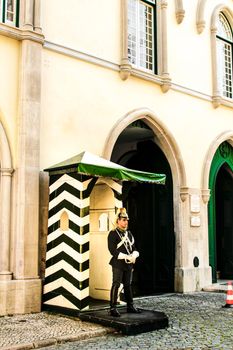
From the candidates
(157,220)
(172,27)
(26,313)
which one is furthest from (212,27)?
(26,313)

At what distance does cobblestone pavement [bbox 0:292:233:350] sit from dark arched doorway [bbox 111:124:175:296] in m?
3.57

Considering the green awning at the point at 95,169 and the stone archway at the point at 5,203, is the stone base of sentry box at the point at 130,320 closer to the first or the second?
the stone archway at the point at 5,203

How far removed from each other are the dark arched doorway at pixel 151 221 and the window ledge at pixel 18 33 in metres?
4.37

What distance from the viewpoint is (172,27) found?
45.4ft

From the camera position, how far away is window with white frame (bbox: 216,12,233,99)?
15.7 meters

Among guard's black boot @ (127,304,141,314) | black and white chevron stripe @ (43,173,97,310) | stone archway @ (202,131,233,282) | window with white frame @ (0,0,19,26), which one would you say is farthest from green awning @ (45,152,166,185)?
stone archway @ (202,131,233,282)

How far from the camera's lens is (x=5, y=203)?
9.41 m

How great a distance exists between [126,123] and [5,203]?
3936 millimetres

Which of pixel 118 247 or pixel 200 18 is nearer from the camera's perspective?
pixel 118 247

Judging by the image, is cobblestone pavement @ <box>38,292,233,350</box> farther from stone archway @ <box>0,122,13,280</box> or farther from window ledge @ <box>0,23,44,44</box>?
window ledge @ <box>0,23,44,44</box>

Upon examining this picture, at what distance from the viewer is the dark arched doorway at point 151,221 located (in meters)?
13.4

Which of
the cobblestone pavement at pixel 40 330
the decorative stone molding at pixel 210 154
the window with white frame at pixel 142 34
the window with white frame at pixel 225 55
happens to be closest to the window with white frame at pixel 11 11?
the window with white frame at pixel 142 34

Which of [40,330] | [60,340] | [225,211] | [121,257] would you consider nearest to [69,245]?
[121,257]

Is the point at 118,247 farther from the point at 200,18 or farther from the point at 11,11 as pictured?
the point at 200,18
